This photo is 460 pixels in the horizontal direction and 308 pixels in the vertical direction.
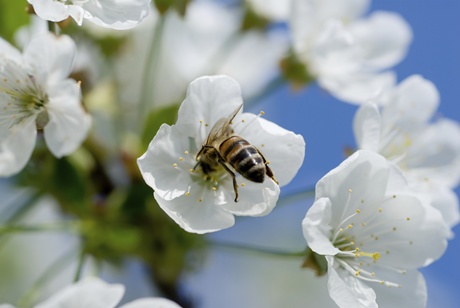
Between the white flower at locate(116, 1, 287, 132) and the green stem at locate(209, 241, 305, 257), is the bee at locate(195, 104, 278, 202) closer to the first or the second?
the green stem at locate(209, 241, 305, 257)

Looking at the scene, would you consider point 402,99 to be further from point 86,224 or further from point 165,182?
point 86,224

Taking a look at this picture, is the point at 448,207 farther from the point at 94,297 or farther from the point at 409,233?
the point at 94,297

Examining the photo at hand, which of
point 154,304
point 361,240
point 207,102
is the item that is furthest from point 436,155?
point 154,304

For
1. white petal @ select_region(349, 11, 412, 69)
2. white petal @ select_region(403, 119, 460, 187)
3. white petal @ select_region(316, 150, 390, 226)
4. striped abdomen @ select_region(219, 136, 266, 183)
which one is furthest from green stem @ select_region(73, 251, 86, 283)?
white petal @ select_region(349, 11, 412, 69)

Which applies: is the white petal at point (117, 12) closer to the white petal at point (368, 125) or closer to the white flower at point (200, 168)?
the white flower at point (200, 168)

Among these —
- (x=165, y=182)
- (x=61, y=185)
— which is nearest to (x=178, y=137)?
(x=165, y=182)

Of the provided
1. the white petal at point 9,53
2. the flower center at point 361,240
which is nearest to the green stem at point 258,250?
the flower center at point 361,240
